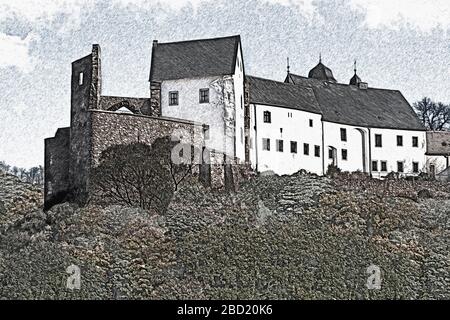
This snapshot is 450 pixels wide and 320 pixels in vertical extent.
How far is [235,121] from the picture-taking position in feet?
134

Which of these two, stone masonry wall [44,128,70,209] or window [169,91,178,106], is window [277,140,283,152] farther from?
stone masonry wall [44,128,70,209]

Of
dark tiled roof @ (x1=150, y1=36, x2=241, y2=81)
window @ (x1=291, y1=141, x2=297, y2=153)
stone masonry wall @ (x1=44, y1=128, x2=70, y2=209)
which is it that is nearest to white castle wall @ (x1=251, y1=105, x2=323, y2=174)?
window @ (x1=291, y1=141, x2=297, y2=153)

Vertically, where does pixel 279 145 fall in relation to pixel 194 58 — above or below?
below

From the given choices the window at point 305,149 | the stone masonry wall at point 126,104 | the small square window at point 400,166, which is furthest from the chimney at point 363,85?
the stone masonry wall at point 126,104

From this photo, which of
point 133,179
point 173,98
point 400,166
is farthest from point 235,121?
point 400,166

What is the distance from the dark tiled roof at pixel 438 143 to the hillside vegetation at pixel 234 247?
1929 cm

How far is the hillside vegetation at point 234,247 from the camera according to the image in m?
25.6

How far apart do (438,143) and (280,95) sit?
42.4ft

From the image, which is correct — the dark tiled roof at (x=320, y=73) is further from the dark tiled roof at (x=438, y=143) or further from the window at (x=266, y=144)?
the window at (x=266, y=144)

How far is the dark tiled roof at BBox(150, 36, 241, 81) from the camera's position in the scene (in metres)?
41.0

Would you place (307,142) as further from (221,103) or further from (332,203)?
(332,203)

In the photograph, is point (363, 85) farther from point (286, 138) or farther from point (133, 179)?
point (133, 179)

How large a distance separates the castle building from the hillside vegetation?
2.84m
